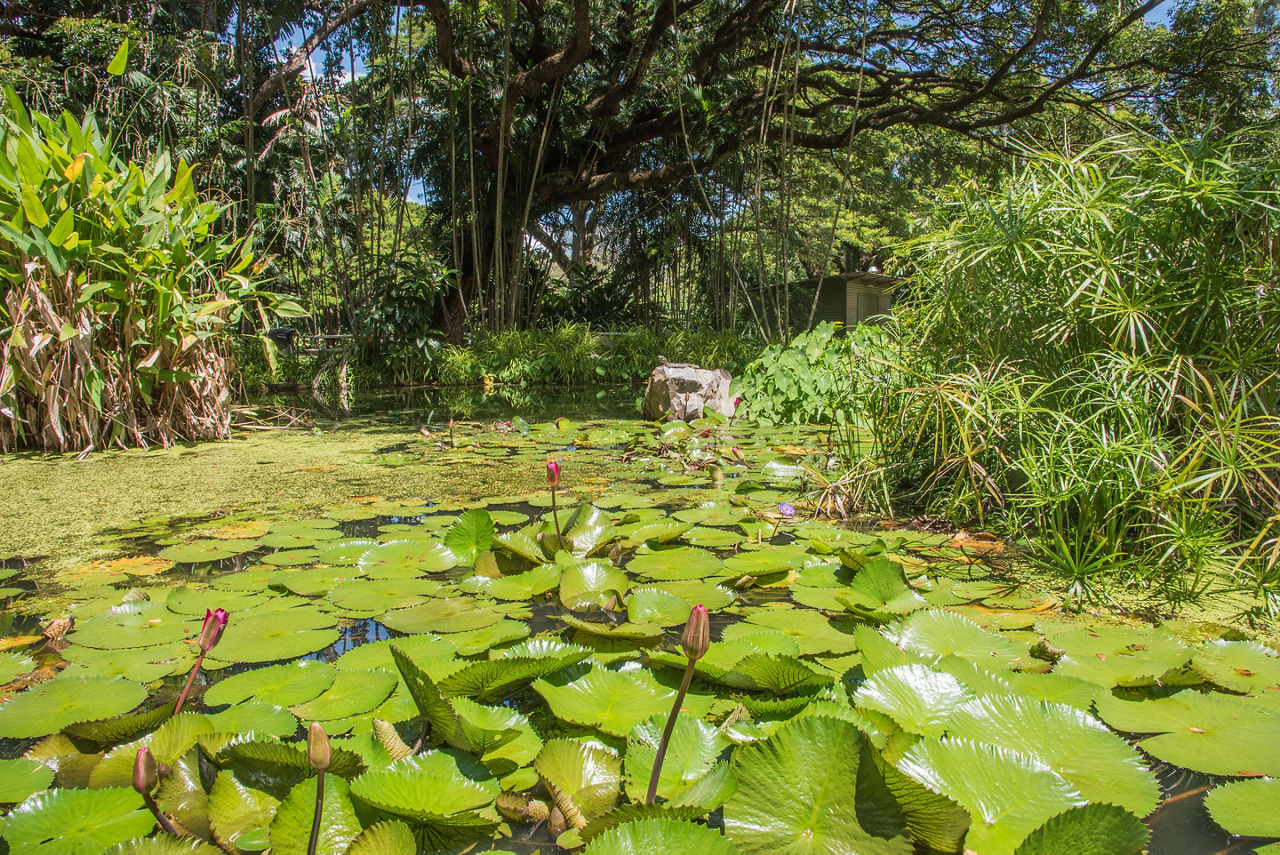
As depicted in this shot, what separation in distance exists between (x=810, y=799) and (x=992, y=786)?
21 cm

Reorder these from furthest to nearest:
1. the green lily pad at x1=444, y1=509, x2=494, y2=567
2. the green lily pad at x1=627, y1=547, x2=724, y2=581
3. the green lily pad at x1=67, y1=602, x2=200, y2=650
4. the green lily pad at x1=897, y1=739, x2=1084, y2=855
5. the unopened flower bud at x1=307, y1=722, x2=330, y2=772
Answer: the green lily pad at x1=444, y1=509, x2=494, y2=567, the green lily pad at x1=627, y1=547, x2=724, y2=581, the green lily pad at x1=67, y1=602, x2=200, y2=650, the green lily pad at x1=897, y1=739, x2=1084, y2=855, the unopened flower bud at x1=307, y1=722, x2=330, y2=772

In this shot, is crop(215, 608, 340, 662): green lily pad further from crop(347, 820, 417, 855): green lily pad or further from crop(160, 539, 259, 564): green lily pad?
crop(347, 820, 417, 855): green lily pad

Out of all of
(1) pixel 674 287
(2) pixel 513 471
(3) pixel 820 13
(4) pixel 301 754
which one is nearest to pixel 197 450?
(2) pixel 513 471

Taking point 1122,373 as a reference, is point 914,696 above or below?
below

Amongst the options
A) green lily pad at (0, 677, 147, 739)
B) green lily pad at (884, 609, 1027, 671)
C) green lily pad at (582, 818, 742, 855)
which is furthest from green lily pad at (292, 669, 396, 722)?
green lily pad at (884, 609, 1027, 671)

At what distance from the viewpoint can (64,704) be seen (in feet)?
3.13

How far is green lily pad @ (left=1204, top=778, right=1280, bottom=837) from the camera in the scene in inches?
27.7

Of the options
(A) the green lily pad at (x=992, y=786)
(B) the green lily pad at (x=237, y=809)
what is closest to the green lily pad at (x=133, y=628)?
(B) the green lily pad at (x=237, y=809)

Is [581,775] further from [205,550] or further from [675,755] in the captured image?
[205,550]

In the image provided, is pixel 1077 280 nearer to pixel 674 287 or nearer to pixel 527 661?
pixel 527 661

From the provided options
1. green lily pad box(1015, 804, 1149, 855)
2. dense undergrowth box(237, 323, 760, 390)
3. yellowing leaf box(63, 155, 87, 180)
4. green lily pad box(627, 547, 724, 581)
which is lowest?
green lily pad box(627, 547, 724, 581)

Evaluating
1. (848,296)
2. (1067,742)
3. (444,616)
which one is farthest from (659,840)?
(848,296)

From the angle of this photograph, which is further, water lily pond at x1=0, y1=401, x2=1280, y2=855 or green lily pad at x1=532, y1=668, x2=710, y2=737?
green lily pad at x1=532, y1=668, x2=710, y2=737

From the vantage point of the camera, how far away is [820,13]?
27.0 ft
